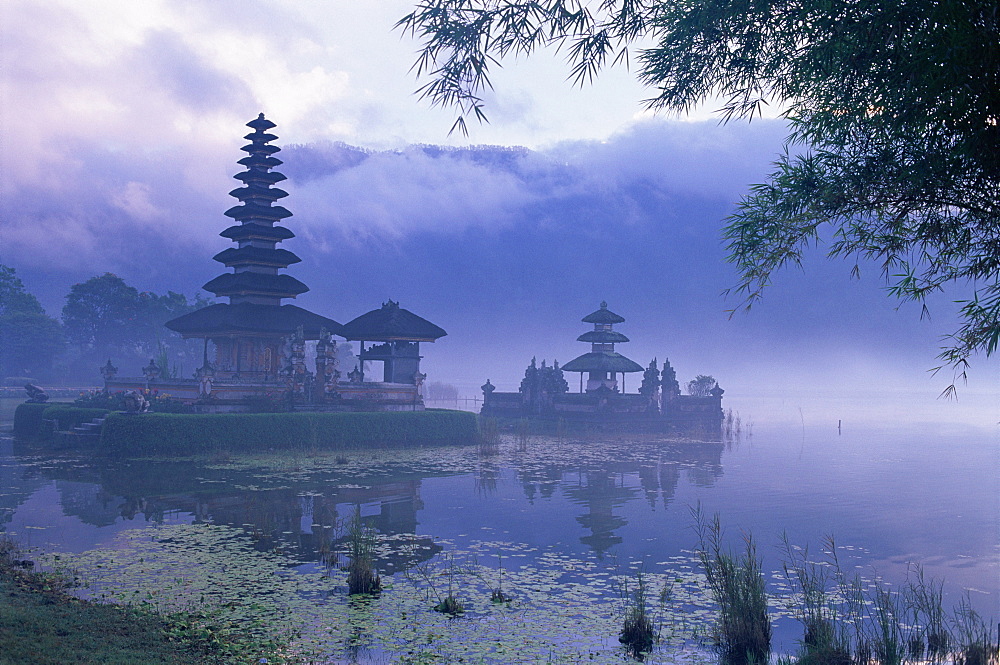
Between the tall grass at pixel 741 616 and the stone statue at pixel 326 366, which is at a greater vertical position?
the stone statue at pixel 326 366

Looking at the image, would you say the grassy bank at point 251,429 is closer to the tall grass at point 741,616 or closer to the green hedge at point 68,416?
the green hedge at point 68,416

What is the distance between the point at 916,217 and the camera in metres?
8.63

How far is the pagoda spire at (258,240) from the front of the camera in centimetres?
3856

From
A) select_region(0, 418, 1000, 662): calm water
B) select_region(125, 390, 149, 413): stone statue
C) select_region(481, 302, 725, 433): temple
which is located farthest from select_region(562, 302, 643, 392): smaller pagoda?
select_region(125, 390, 149, 413): stone statue

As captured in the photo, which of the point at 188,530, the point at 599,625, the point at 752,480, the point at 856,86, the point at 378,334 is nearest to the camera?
the point at 856,86

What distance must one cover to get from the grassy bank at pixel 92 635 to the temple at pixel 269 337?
68.8ft

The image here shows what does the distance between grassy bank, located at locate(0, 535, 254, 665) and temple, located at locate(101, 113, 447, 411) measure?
21.0 m

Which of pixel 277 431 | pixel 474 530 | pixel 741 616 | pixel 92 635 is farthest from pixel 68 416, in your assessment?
pixel 741 616

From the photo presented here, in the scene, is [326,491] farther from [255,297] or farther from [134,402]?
[255,297]

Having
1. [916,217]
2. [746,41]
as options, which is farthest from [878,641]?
[746,41]

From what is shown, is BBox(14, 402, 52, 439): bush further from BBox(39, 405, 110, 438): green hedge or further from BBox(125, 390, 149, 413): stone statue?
BBox(125, 390, 149, 413): stone statue

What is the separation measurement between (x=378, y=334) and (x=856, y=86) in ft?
98.0

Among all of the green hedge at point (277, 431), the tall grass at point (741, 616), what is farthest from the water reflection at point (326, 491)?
the tall grass at point (741, 616)

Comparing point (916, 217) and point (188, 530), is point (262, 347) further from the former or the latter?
point (916, 217)
